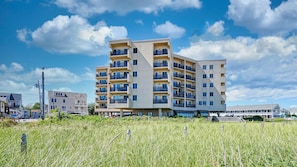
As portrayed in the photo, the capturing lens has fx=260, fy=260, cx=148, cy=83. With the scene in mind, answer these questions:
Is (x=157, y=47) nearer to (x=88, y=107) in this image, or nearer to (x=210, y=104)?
(x=210, y=104)

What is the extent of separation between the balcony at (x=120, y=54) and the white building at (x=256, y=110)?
46.0m

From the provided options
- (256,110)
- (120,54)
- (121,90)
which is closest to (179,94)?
(121,90)

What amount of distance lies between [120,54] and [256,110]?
5621 centimetres

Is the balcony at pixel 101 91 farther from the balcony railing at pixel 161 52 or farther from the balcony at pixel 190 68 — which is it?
the balcony railing at pixel 161 52

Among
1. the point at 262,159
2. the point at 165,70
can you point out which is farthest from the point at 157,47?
the point at 262,159

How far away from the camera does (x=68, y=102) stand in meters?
66.5

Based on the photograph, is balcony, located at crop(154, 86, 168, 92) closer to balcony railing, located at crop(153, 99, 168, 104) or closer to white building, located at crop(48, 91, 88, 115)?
balcony railing, located at crop(153, 99, 168, 104)

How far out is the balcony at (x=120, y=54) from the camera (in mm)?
35438

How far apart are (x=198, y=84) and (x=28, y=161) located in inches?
1743

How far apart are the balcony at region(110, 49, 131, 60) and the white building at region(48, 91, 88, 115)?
28.8 m

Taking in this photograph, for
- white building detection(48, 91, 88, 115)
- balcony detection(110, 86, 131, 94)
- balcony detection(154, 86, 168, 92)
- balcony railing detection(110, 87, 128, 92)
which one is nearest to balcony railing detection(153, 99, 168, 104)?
balcony detection(154, 86, 168, 92)

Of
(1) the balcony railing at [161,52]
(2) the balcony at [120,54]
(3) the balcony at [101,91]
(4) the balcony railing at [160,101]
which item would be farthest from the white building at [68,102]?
(1) the balcony railing at [161,52]

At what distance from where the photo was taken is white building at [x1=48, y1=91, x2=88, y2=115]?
63.0m

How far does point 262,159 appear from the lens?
3568mm
